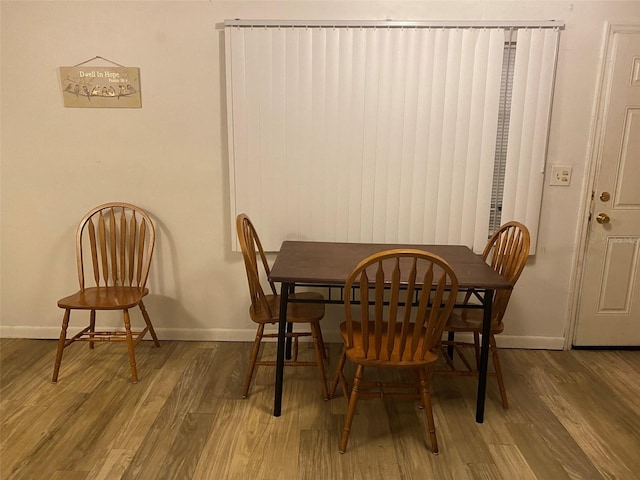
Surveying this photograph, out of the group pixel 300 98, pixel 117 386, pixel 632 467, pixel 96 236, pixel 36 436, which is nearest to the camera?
pixel 632 467

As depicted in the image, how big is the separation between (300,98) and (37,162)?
157cm

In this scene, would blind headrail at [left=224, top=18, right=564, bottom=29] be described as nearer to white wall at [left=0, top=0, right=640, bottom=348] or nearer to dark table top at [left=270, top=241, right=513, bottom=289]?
white wall at [left=0, top=0, right=640, bottom=348]

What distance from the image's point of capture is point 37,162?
8.59 feet

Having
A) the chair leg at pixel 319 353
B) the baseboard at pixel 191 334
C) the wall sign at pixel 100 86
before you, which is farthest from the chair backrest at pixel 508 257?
the wall sign at pixel 100 86

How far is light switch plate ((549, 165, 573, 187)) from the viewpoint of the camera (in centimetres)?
255

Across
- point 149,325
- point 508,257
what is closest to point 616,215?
point 508,257

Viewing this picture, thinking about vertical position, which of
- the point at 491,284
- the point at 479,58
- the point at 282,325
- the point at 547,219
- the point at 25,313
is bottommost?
the point at 25,313

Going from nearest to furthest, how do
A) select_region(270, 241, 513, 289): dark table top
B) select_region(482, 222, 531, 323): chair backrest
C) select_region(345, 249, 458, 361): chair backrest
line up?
select_region(345, 249, 458, 361): chair backrest, select_region(270, 241, 513, 289): dark table top, select_region(482, 222, 531, 323): chair backrest

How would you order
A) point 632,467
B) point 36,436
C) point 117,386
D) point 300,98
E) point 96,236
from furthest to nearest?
point 96,236
point 300,98
point 117,386
point 36,436
point 632,467

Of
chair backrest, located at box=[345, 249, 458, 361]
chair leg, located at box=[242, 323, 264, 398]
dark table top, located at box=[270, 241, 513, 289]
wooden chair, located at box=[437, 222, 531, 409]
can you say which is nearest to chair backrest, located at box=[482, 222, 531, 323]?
wooden chair, located at box=[437, 222, 531, 409]

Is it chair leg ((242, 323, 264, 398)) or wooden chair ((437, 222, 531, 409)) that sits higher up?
wooden chair ((437, 222, 531, 409))

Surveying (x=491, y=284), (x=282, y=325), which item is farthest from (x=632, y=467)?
(x=282, y=325)

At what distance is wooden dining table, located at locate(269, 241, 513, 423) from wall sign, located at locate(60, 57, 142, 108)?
47.9 inches

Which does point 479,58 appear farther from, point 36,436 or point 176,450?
point 36,436
